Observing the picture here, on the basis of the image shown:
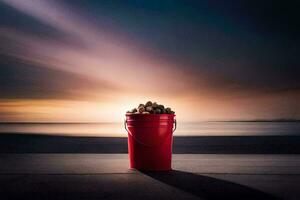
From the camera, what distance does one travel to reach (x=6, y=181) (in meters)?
7.27

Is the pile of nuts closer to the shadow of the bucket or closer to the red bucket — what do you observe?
the red bucket

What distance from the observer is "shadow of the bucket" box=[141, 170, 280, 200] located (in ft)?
20.2

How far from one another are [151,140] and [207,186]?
81.7 inches

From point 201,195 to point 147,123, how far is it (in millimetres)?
2735

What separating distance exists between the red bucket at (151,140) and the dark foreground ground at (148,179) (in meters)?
0.31

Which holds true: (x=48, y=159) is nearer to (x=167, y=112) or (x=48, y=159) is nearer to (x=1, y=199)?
(x=167, y=112)

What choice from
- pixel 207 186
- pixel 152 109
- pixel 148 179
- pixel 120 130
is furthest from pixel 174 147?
pixel 120 130

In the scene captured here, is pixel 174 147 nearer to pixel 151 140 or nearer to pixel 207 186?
pixel 151 140

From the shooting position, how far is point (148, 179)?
A: 7547 millimetres

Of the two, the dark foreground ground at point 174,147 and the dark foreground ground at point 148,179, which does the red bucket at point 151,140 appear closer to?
the dark foreground ground at point 148,179

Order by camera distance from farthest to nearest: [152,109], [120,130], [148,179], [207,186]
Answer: [120,130]
[152,109]
[148,179]
[207,186]

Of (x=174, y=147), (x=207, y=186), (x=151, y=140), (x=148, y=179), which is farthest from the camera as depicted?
(x=174, y=147)

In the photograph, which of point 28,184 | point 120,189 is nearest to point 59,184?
point 28,184

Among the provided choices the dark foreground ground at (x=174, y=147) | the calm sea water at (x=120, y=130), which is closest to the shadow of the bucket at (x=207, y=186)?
the dark foreground ground at (x=174, y=147)
